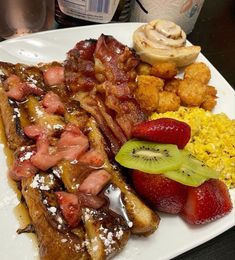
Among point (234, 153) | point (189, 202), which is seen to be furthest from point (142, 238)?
point (234, 153)

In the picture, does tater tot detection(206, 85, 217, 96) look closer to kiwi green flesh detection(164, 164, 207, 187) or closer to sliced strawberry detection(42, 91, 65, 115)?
kiwi green flesh detection(164, 164, 207, 187)

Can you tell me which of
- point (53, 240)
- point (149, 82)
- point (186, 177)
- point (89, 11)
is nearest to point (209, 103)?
point (149, 82)

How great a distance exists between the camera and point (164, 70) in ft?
7.32

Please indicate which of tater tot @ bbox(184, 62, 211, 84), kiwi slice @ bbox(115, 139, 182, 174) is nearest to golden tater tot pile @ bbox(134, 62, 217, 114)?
tater tot @ bbox(184, 62, 211, 84)

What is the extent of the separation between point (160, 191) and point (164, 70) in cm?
82

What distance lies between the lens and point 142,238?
1673 millimetres

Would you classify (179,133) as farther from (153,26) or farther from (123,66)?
(153,26)

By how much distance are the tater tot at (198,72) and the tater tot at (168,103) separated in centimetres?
22

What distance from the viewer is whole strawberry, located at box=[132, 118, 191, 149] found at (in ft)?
5.81

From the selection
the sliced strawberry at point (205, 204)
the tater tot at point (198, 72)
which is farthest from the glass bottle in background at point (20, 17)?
the sliced strawberry at point (205, 204)

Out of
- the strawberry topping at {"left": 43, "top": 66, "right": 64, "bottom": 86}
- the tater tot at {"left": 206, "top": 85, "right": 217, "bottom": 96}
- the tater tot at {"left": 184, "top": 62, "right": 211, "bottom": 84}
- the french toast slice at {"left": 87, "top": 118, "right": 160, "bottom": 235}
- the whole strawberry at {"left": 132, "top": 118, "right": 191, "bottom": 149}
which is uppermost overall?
the whole strawberry at {"left": 132, "top": 118, "right": 191, "bottom": 149}

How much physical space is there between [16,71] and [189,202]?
1092 mm

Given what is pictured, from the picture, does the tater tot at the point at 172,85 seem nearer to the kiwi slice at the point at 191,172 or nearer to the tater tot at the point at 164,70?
the tater tot at the point at 164,70

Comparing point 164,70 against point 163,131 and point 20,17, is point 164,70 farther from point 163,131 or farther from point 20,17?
point 20,17
